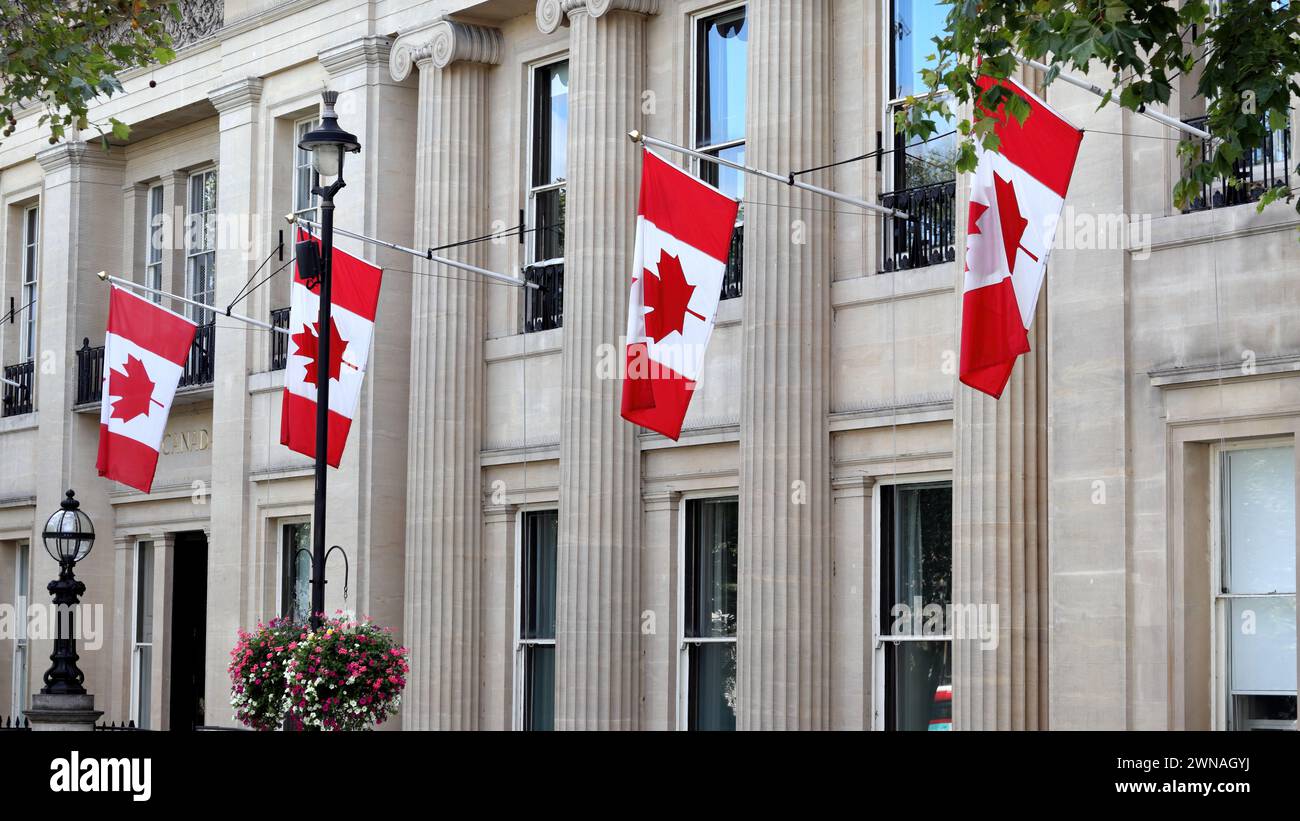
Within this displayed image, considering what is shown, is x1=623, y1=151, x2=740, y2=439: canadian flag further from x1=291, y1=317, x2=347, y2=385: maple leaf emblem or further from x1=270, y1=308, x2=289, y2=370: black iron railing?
x1=270, y1=308, x2=289, y2=370: black iron railing

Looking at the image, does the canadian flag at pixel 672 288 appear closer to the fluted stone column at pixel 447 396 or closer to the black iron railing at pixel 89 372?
the fluted stone column at pixel 447 396

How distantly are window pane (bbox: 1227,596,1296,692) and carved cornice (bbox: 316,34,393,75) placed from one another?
558 inches

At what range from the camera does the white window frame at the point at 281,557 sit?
89.5ft

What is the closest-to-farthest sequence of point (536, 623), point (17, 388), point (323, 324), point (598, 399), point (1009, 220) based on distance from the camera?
point (1009, 220) → point (323, 324) → point (598, 399) → point (536, 623) → point (17, 388)

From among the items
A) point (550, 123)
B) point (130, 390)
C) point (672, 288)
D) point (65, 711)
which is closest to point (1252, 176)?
Answer: point (672, 288)

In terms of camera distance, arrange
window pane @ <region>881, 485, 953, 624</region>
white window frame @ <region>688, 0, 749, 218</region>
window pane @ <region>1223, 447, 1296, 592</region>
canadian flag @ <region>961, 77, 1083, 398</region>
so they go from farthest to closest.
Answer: white window frame @ <region>688, 0, 749, 218</region>, window pane @ <region>881, 485, 953, 624</region>, window pane @ <region>1223, 447, 1296, 592</region>, canadian flag @ <region>961, 77, 1083, 398</region>

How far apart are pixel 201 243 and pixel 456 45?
7.88 meters

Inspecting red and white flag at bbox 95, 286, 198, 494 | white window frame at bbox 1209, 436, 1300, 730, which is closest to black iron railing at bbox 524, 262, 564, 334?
red and white flag at bbox 95, 286, 198, 494

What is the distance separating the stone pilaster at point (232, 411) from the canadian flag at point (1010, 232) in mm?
15013

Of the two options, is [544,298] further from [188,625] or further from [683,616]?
[188,625]

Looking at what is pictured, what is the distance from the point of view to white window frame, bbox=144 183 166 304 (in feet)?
103

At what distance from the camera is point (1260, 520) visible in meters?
15.7
